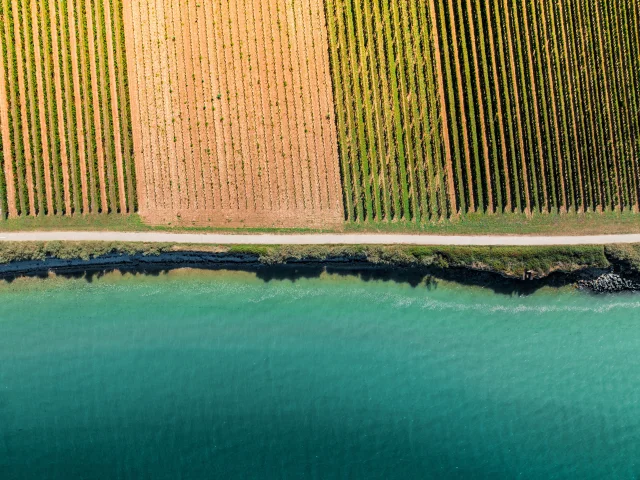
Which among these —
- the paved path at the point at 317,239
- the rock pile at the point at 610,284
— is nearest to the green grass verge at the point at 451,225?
A: the paved path at the point at 317,239

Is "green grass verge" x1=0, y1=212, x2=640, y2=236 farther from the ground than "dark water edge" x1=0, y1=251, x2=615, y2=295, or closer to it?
farther from the ground

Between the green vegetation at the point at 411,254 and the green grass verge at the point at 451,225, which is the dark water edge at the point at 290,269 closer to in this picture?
the green vegetation at the point at 411,254

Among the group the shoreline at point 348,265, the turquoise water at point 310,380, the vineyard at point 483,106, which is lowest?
the turquoise water at point 310,380

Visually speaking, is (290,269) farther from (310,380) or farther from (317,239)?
(310,380)

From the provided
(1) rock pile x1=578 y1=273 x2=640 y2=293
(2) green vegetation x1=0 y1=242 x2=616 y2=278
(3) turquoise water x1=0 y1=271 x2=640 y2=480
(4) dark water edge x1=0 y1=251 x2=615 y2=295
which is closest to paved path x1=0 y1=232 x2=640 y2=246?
(2) green vegetation x1=0 y1=242 x2=616 y2=278

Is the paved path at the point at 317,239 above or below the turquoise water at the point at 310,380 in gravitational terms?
above

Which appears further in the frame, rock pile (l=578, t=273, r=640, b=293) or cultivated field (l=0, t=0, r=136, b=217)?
rock pile (l=578, t=273, r=640, b=293)

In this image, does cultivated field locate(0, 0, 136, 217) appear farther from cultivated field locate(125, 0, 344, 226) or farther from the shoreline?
the shoreline
